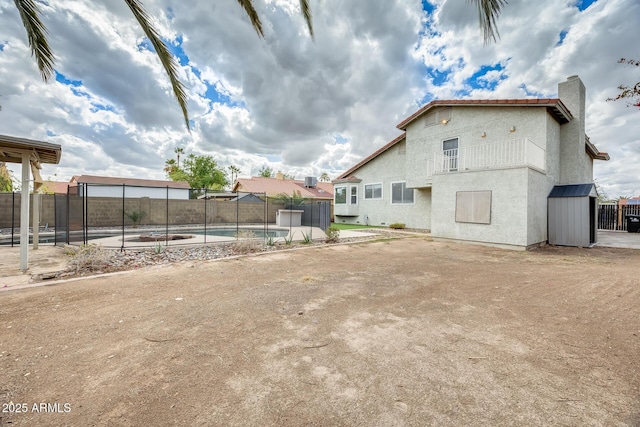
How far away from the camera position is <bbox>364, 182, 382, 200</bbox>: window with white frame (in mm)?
17969

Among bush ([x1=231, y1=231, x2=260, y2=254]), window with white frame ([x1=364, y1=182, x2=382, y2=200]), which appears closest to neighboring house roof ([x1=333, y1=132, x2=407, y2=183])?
window with white frame ([x1=364, y1=182, x2=382, y2=200])

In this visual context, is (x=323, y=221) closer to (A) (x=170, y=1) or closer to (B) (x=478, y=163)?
(B) (x=478, y=163)

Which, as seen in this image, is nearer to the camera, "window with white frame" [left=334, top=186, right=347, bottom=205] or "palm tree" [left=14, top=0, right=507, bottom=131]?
"palm tree" [left=14, top=0, right=507, bottom=131]

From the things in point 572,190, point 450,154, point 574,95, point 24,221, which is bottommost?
point 24,221

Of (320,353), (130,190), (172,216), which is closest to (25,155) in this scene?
(320,353)

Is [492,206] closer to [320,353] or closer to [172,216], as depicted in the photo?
[320,353]

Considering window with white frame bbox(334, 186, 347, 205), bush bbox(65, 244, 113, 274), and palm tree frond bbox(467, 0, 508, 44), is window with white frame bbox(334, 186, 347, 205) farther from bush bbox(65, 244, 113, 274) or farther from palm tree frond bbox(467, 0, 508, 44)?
palm tree frond bbox(467, 0, 508, 44)

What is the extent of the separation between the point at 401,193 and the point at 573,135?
798 cm

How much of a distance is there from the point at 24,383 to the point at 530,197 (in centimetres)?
1205

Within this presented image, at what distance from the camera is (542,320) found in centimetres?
332

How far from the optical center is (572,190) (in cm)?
1027

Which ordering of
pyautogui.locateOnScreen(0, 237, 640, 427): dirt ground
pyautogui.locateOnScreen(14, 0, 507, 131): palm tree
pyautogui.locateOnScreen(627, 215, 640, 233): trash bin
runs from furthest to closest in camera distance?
1. pyautogui.locateOnScreen(627, 215, 640, 233): trash bin
2. pyautogui.locateOnScreen(14, 0, 507, 131): palm tree
3. pyautogui.locateOnScreen(0, 237, 640, 427): dirt ground

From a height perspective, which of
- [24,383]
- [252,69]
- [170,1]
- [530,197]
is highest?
A: [252,69]

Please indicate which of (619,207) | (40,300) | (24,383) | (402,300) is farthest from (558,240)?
(40,300)
